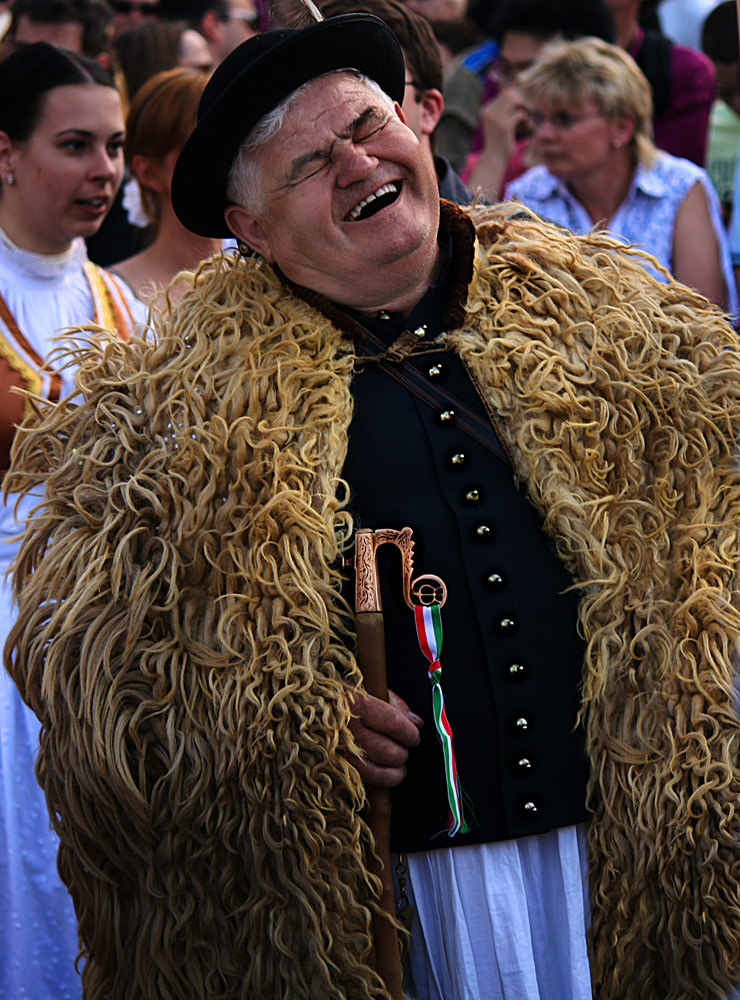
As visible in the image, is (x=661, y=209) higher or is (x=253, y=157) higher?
(x=661, y=209)

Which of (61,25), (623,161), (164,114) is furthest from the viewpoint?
(61,25)

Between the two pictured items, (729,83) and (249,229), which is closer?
(249,229)

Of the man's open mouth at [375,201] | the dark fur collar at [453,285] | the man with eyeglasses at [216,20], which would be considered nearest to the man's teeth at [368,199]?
the man's open mouth at [375,201]

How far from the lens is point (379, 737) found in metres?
1.97

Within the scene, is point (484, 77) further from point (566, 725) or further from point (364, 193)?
point (566, 725)

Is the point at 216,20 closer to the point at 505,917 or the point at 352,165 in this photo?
the point at 352,165

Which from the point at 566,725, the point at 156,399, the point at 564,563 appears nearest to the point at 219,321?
the point at 156,399

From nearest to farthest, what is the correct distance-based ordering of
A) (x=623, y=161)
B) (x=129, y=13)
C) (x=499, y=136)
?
(x=623, y=161)
(x=499, y=136)
(x=129, y=13)

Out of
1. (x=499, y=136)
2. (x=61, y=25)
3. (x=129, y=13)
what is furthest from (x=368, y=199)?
(x=129, y=13)

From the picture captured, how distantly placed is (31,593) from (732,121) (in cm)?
425

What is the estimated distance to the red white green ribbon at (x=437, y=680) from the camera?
1991 millimetres

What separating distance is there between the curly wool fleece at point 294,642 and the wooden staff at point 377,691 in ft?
0.13

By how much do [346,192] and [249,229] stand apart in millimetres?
239

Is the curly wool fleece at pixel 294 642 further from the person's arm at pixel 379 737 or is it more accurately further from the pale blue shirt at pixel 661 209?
the pale blue shirt at pixel 661 209
